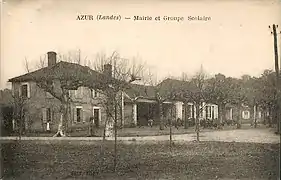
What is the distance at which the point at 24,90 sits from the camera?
1.71 meters

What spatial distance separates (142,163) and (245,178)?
0.90 ft

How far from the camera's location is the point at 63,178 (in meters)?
1.69

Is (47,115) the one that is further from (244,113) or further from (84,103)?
(244,113)

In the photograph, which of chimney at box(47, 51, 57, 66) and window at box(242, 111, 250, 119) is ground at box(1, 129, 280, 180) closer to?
window at box(242, 111, 250, 119)

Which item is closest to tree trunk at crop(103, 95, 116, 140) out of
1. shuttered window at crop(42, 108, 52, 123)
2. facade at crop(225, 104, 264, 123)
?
shuttered window at crop(42, 108, 52, 123)

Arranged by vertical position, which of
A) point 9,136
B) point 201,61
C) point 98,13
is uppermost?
point 98,13

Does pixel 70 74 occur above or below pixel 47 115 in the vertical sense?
above

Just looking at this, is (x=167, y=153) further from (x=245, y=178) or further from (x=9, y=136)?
(x=9, y=136)

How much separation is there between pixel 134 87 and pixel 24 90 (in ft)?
0.96

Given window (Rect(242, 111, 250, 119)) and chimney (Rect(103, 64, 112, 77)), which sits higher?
chimney (Rect(103, 64, 112, 77))

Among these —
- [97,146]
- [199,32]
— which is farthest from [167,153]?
[199,32]

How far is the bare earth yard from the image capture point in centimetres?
170
